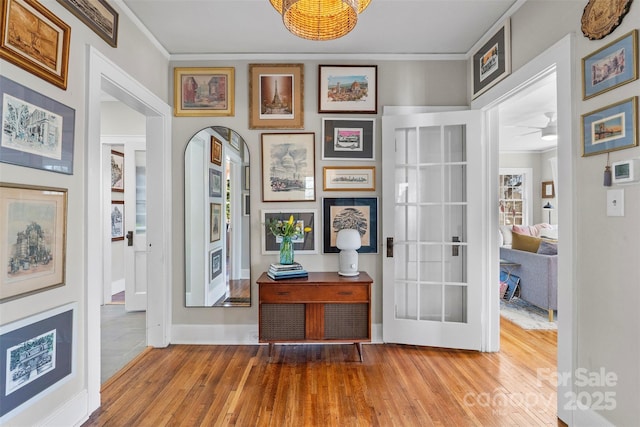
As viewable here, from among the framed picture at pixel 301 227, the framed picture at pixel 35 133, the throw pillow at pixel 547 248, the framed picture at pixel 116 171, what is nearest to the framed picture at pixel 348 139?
the framed picture at pixel 301 227

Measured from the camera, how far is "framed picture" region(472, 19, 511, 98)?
2.43 m

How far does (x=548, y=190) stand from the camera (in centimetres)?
719

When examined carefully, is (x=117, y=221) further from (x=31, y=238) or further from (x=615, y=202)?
(x=615, y=202)

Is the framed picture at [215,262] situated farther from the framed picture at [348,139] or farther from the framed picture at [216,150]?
the framed picture at [348,139]

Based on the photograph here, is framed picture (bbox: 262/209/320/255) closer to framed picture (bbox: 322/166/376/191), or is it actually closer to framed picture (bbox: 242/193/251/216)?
framed picture (bbox: 242/193/251/216)

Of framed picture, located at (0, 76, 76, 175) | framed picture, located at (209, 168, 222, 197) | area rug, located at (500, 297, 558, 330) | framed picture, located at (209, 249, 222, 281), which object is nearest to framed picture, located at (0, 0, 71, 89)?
framed picture, located at (0, 76, 76, 175)

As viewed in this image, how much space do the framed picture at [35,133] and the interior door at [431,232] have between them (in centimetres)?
234

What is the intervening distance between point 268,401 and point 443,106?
2.87m

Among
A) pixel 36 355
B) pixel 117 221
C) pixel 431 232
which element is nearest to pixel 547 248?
pixel 431 232

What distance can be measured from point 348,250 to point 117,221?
388 cm

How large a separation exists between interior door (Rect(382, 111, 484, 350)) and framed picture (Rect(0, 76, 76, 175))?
2.34 meters

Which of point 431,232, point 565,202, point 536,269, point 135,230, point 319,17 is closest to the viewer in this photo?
point 319,17

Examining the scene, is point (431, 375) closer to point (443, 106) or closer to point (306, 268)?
point (306, 268)

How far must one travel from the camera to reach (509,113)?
4.72m
